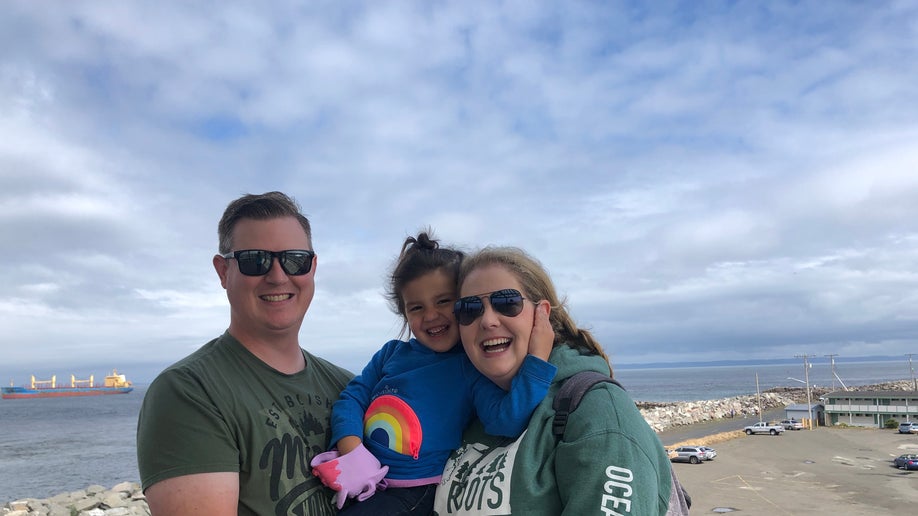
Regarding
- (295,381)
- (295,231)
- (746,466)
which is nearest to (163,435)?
(295,381)

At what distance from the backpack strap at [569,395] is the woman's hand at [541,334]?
23 cm

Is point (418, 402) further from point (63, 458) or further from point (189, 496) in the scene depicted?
A: point (63, 458)

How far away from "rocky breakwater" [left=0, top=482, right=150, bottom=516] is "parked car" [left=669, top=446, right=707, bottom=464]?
2122 centimetres

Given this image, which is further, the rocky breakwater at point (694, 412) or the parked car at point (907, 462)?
the rocky breakwater at point (694, 412)

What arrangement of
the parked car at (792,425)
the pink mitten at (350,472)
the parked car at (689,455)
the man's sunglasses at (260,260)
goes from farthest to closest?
1. the parked car at (792,425)
2. the parked car at (689,455)
3. the man's sunglasses at (260,260)
4. the pink mitten at (350,472)

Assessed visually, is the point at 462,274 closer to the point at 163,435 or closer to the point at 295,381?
the point at 295,381

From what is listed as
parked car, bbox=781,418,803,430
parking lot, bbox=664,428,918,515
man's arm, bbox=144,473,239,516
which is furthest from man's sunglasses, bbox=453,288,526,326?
parked car, bbox=781,418,803,430

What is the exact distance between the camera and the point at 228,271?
3.20 metres

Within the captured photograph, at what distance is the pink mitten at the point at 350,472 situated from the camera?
9.60 ft

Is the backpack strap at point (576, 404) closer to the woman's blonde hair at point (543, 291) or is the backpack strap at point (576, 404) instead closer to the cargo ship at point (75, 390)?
the woman's blonde hair at point (543, 291)

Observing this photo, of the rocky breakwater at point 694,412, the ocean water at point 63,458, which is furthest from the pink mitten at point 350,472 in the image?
the rocky breakwater at point 694,412

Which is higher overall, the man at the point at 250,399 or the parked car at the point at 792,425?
the man at the point at 250,399

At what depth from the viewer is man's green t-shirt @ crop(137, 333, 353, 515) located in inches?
99.8

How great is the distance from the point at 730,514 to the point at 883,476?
11881 mm
